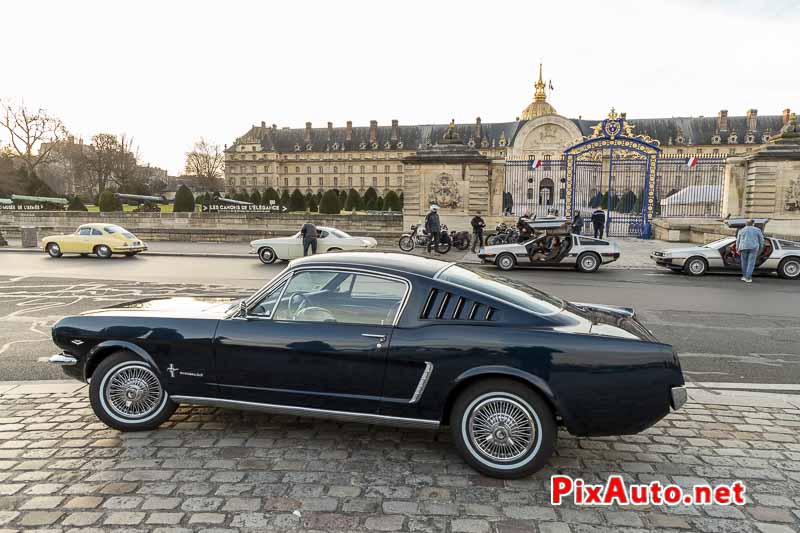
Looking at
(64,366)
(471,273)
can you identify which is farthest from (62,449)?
(471,273)

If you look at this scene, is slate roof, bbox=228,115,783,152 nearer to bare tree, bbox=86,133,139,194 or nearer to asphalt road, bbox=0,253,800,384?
bare tree, bbox=86,133,139,194

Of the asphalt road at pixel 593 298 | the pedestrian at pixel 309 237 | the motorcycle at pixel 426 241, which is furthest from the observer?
the motorcycle at pixel 426 241

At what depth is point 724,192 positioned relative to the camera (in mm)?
24547

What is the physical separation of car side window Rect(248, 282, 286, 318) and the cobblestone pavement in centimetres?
99

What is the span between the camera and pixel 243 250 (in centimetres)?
2083

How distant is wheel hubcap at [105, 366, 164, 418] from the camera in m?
4.12

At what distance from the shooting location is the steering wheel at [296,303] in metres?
3.88

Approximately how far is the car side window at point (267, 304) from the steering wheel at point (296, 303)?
10 centimetres

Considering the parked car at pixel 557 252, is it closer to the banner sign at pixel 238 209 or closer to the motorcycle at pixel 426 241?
the motorcycle at pixel 426 241

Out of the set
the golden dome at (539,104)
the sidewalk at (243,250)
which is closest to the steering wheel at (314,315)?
the sidewalk at (243,250)

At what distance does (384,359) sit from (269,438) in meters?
1.25

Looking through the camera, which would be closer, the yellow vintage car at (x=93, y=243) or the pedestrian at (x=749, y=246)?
the pedestrian at (x=749, y=246)

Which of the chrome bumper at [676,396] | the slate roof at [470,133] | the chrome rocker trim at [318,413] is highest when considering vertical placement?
the slate roof at [470,133]

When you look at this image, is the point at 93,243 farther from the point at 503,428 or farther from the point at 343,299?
the point at 503,428
